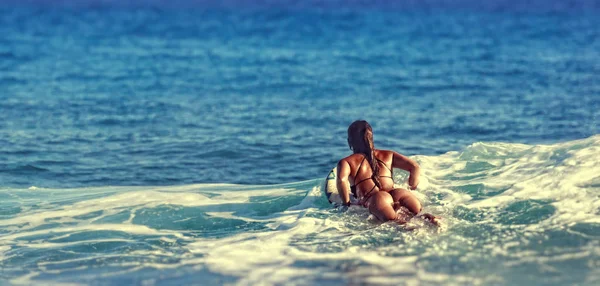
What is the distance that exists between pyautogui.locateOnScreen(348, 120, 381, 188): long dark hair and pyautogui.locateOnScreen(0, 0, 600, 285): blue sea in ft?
1.77

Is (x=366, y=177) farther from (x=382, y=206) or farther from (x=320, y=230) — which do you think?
(x=320, y=230)

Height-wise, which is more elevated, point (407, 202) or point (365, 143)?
point (365, 143)

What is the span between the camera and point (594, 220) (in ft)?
26.0

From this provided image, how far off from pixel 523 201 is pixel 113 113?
33.9ft

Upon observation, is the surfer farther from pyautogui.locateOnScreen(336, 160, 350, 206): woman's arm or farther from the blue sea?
the blue sea

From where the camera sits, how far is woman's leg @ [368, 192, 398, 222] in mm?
8023

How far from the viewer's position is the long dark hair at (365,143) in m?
8.47

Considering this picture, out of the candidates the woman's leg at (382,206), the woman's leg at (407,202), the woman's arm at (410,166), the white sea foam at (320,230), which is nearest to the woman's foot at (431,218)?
the woman's leg at (407,202)

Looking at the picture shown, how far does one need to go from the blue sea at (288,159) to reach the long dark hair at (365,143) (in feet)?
1.77

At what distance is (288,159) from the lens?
12.9 m

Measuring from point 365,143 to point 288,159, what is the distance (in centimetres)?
454

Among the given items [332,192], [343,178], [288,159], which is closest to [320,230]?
[343,178]

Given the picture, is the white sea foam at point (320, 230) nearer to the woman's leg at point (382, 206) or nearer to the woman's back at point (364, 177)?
the woman's leg at point (382, 206)

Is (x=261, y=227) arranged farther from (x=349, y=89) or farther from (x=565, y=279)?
(x=349, y=89)
